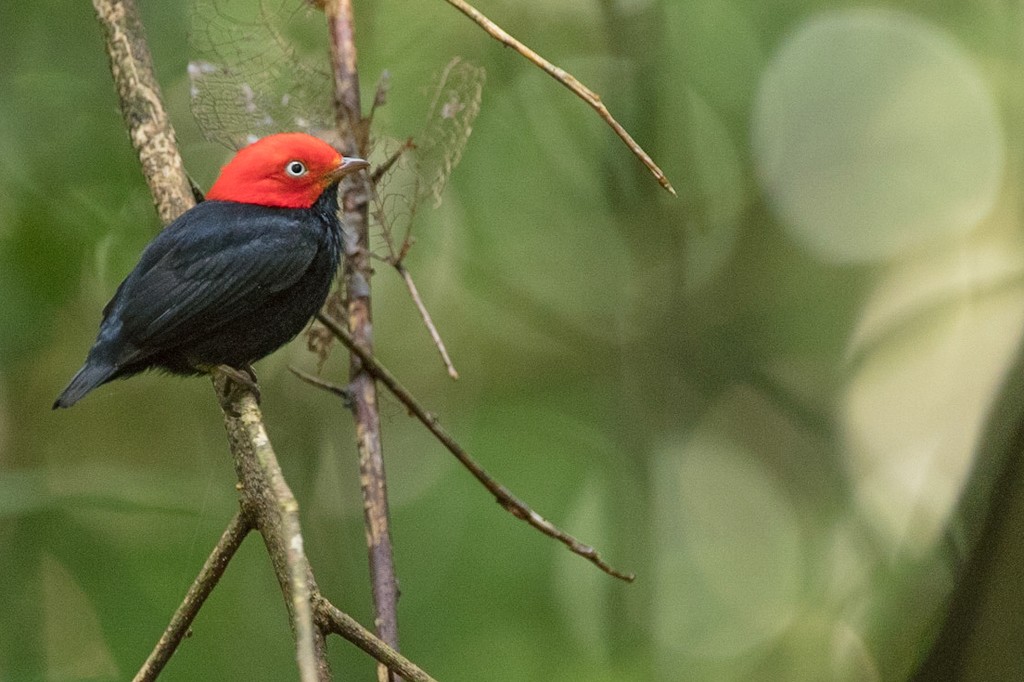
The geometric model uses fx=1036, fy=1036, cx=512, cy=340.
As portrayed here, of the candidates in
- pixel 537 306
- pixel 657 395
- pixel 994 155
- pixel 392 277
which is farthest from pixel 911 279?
pixel 392 277

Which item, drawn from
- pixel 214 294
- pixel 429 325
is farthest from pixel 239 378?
pixel 429 325

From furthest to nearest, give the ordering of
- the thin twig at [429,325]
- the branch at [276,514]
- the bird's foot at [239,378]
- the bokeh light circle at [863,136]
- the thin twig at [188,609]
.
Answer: the bokeh light circle at [863,136] < the thin twig at [429,325] < the bird's foot at [239,378] < the thin twig at [188,609] < the branch at [276,514]

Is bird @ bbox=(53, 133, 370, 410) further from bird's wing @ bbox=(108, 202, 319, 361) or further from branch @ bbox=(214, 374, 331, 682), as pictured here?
branch @ bbox=(214, 374, 331, 682)

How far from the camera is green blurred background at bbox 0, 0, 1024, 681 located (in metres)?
3.99

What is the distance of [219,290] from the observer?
99.7 inches

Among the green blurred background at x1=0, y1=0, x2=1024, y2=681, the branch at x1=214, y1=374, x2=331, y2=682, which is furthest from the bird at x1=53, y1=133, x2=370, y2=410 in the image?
the green blurred background at x1=0, y1=0, x2=1024, y2=681

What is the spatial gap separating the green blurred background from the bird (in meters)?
1.26

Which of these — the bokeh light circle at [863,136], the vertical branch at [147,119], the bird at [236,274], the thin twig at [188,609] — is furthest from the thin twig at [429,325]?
the bokeh light circle at [863,136]

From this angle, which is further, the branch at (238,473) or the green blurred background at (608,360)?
the green blurred background at (608,360)

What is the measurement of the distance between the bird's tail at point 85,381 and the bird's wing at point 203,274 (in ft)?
0.26

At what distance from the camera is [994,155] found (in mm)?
4324

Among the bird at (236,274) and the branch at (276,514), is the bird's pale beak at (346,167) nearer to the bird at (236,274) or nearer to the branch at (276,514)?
the bird at (236,274)

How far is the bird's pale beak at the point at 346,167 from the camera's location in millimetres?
2672

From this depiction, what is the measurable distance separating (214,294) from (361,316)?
37cm
